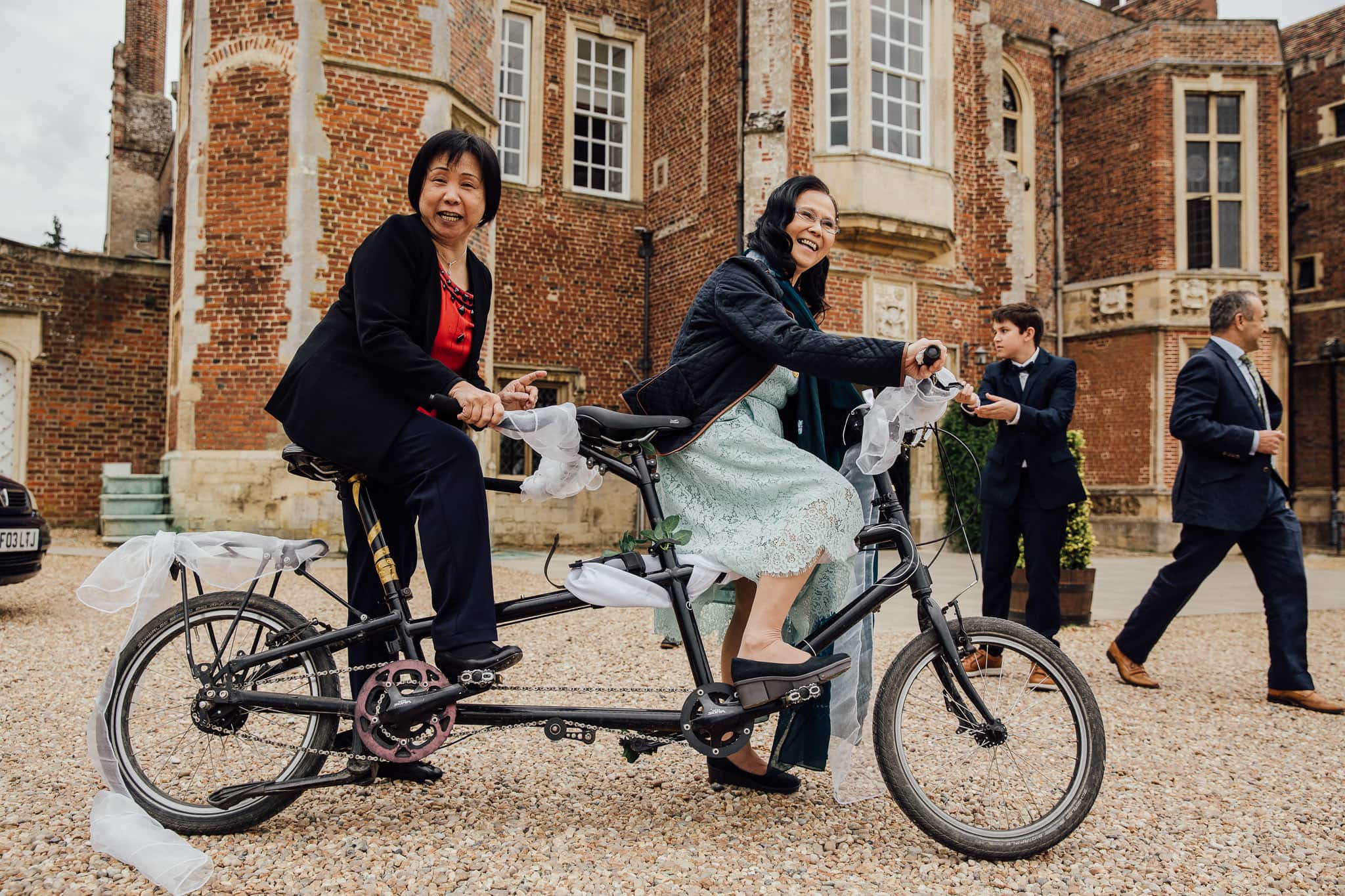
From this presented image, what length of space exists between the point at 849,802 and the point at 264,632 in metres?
1.72

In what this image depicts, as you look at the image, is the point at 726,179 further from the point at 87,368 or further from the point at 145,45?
the point at 145,45

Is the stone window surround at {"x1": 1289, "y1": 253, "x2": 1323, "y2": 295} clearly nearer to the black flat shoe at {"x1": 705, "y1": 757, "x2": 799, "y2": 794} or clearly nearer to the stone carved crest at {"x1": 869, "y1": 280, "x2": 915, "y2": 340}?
the stone carved crest at {"x1": 869, "y1": 280, "x2": 915, "y2": 340}

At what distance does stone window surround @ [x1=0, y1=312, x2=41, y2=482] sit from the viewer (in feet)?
43.4

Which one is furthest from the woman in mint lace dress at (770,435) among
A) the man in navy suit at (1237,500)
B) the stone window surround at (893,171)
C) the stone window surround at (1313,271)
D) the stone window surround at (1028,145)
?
the stone window surround at (1313,271)

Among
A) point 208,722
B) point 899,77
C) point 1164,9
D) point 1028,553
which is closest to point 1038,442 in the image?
point 1028,553

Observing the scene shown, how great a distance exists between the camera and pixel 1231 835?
9.31ft

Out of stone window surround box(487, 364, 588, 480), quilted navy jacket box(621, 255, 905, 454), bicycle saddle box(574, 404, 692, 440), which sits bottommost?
bicycle saddle box(574, 404, 692, 440)

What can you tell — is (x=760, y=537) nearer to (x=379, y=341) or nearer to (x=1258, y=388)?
(x=379, y=341)

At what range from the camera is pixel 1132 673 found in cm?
504

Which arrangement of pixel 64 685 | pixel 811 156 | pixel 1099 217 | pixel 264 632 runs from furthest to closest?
1. pixel 1099 217
2. pixel 811 156
3. pixel 64 685
4. pixel 264 632

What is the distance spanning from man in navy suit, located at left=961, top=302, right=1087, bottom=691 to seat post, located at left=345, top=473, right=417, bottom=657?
9.50ft

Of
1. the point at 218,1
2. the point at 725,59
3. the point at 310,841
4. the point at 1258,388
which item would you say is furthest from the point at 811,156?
the point at 310,841

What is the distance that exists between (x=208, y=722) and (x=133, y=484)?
940cm

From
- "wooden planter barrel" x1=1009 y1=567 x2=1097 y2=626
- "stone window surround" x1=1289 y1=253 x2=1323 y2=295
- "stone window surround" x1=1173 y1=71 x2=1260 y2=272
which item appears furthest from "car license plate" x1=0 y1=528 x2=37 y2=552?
"stone window surround" x1=1289 y1=253 x2=1323 y2=295
